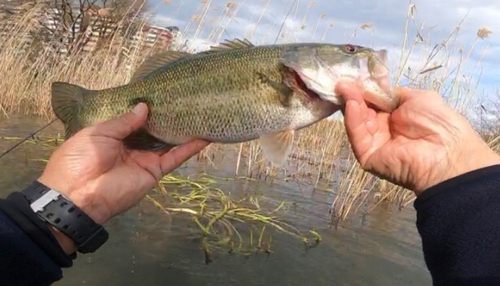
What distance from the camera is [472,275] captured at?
1609 millimetres

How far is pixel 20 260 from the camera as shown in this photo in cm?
170

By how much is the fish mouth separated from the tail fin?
61.7 inches

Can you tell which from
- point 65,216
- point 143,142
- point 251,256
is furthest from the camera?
point 251,256

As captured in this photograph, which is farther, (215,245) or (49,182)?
(215,245)

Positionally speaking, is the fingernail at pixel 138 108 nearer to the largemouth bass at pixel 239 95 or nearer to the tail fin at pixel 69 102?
the largemouth bass at pixel 239 95

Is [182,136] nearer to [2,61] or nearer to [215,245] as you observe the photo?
[215,245]

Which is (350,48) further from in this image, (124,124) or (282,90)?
(124,124)

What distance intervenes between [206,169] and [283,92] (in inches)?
173

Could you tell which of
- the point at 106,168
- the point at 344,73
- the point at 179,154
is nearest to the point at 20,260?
the point at 106,168

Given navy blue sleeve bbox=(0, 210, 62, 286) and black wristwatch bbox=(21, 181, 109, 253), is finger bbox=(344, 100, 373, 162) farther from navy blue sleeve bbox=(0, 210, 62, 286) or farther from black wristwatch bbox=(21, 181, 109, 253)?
navy blue sleeve bbox=(0, 210, 62, 286)

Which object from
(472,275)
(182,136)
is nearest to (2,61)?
(182,136)

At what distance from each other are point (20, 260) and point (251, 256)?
8.05ft

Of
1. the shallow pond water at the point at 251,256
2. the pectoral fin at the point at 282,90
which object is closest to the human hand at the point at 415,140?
the pectoral fin at the point at 282,90

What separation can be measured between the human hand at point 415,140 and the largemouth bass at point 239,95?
96 mm
